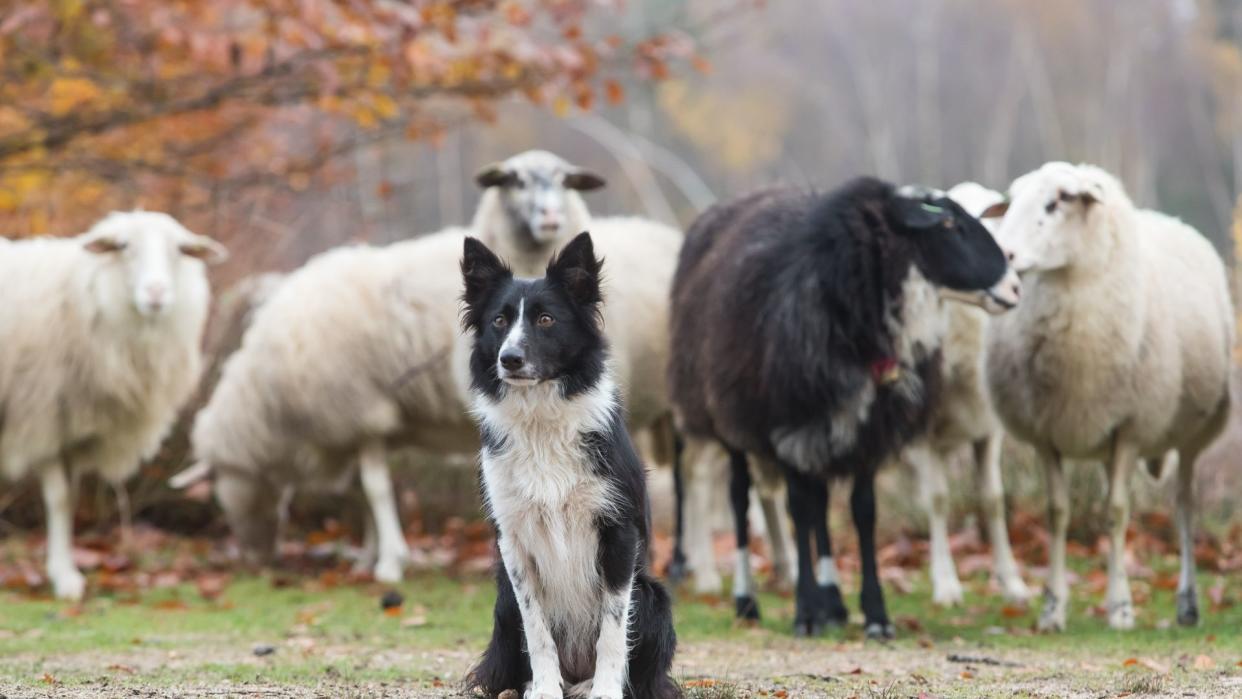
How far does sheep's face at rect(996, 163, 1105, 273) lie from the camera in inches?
287

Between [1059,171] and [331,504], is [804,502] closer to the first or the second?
[1059,171]

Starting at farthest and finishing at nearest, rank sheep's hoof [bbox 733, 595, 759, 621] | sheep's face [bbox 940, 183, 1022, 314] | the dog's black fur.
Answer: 1. sheep's hoof [bbox 733, 595, 759, 621]
2. the dog's black fur
3. sheep's face [bbox 940, 183, 1022, 314]

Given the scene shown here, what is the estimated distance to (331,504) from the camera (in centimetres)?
1227

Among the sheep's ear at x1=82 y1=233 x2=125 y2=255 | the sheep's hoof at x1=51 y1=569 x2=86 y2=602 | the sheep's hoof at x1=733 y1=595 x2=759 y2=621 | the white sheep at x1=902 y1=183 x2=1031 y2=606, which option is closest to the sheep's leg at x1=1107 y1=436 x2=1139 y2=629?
the white sheep at x1=902 y1=183 x2=1031 y2=606

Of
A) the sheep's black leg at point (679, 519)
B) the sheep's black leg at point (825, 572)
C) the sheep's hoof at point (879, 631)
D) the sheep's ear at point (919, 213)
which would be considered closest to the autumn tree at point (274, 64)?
the sheep's black leg at point (679, 519)

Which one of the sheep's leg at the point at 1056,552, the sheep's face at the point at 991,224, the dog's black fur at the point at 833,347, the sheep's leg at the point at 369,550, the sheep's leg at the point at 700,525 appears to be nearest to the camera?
the sheep's face at the point at 991,224

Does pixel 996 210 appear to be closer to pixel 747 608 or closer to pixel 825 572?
pixel 825 572

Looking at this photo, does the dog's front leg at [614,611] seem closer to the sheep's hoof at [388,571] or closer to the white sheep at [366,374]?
the white sheep at [366,374]

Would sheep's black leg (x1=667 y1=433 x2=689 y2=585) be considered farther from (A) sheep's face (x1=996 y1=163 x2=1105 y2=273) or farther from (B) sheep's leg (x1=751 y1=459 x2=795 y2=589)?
(A) sheep's face (x1=996 y1=163 x2=1105 y2=273)

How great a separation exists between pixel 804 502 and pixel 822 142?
26.8 metres

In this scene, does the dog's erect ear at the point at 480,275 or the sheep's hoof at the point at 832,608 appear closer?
the dog's erect ear at the point at 480,275

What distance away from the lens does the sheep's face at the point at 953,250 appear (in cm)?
711

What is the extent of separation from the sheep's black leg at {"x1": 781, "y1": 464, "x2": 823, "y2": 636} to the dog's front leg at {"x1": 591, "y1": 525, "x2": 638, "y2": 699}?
3041 mm

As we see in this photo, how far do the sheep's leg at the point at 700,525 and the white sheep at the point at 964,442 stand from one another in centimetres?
143
